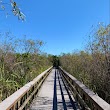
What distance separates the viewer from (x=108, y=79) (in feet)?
15.1

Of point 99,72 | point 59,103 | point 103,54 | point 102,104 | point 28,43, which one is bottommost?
point 59,103

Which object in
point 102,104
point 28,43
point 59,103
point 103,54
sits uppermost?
point 28,43

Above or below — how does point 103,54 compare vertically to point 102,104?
above

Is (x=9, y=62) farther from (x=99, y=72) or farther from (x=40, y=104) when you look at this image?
(x=99, y=72)

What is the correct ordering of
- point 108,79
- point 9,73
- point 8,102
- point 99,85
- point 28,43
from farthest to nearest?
1. point 28,43
2. point 9,73
3. point 99,85
4. point 108,79
5. point 8,102

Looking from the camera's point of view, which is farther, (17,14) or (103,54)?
(103,54)

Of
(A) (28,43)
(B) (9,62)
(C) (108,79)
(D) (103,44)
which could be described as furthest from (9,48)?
(A) (28,43)

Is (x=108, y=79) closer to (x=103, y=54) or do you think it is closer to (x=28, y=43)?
(x=103, y=54)

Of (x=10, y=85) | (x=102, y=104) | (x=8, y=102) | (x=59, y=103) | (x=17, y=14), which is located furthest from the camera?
(x=59, y=103)

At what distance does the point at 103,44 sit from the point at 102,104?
229cm

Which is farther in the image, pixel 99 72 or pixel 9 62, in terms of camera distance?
pixel 9 62

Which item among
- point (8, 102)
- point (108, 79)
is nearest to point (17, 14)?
point (8, 102)

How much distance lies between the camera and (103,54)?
5.23 m

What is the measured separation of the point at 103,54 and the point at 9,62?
106 inches
